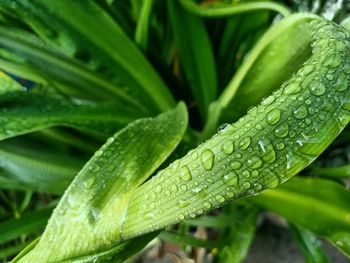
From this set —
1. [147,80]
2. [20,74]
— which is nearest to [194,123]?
[147,80]

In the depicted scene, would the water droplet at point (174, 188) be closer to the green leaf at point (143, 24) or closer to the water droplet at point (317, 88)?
the water droplet at point (317, 88)

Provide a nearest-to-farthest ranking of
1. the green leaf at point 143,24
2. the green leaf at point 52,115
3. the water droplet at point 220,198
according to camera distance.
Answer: the water droplet at point 220,198 → the green leaf at point 52,115 → the green leaf at point 143,24

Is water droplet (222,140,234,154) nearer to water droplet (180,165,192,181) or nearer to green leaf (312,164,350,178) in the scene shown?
water droplet (180,165,192,181)

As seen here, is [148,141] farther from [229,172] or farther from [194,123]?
[194,123]

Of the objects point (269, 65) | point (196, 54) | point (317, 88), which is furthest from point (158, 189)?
point (196, 54)

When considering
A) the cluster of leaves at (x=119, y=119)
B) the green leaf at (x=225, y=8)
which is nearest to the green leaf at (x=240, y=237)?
the cluster of leaves at (x=119, y=119)
